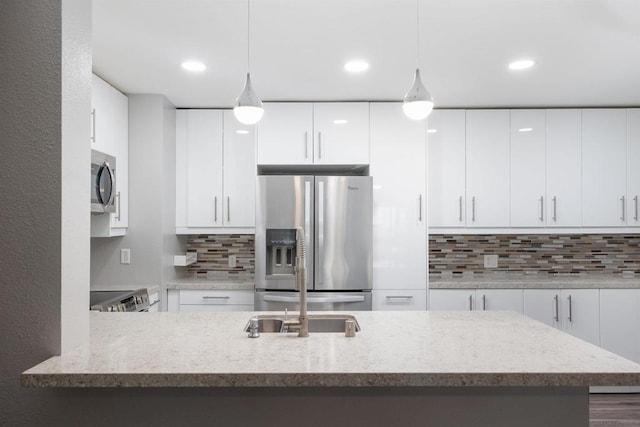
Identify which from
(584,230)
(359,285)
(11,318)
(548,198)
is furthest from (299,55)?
(584,230)

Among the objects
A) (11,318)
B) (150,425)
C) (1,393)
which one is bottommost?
(150,425)

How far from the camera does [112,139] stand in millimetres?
3203

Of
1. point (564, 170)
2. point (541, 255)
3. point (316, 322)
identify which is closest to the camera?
point (316, 322)

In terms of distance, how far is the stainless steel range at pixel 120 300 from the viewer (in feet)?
8.34

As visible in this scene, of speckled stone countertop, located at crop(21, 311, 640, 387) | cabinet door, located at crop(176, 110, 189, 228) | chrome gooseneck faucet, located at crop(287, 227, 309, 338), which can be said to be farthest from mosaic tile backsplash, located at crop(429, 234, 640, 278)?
chrome gooseneck faucet, located at crop(287, 227, 309, 338)

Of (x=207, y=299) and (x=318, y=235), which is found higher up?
(x=318, y=235)

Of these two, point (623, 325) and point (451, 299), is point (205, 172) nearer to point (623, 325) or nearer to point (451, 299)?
point (451, 299)

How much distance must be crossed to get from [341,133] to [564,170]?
194 cm

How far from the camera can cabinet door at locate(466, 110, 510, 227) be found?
3783 mm

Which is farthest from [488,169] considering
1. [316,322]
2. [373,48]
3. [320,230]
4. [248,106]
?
[248,106]

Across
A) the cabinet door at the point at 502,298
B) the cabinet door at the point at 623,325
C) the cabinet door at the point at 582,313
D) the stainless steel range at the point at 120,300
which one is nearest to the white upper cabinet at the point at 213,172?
the stainless steel range at the point at 120,300

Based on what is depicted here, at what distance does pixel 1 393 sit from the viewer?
135 cm

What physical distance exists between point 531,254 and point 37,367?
405cm

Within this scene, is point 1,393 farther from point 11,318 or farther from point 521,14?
point 521,14
